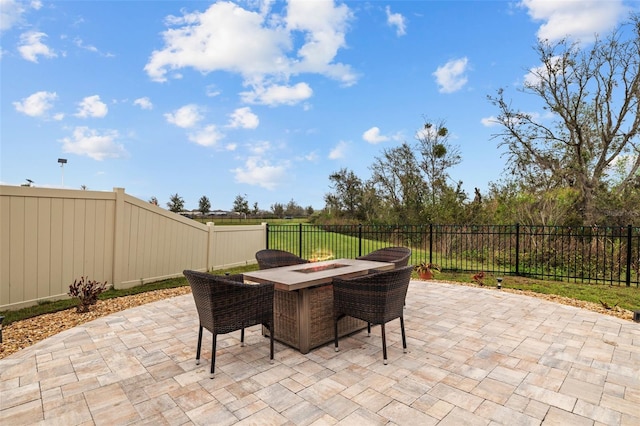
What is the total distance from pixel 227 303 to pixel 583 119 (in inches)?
469

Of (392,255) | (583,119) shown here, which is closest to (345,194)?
(583,119)

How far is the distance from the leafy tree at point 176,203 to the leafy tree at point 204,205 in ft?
6.70

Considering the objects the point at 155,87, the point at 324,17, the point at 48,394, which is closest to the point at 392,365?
the point at 48,394

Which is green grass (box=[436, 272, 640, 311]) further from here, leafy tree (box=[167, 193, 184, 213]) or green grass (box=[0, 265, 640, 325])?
leafy tree (box=[167, 193, 184, 213])

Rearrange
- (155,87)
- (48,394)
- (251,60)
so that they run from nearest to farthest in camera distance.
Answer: (48,394) → (251,60) → (155,87)

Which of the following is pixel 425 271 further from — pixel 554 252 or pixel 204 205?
pixel 204 205

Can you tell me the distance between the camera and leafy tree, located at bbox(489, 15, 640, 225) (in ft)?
29.5

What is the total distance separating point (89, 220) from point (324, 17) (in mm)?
5800

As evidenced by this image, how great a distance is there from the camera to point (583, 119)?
31.7 feet

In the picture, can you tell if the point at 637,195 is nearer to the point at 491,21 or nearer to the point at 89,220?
the point at 491,21

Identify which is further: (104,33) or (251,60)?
(251,60)

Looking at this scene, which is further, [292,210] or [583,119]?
[292,210]

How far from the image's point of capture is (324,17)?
648 cm

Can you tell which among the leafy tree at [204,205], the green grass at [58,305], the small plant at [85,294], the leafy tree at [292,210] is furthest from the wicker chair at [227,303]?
the leafy tree at [204,205]
